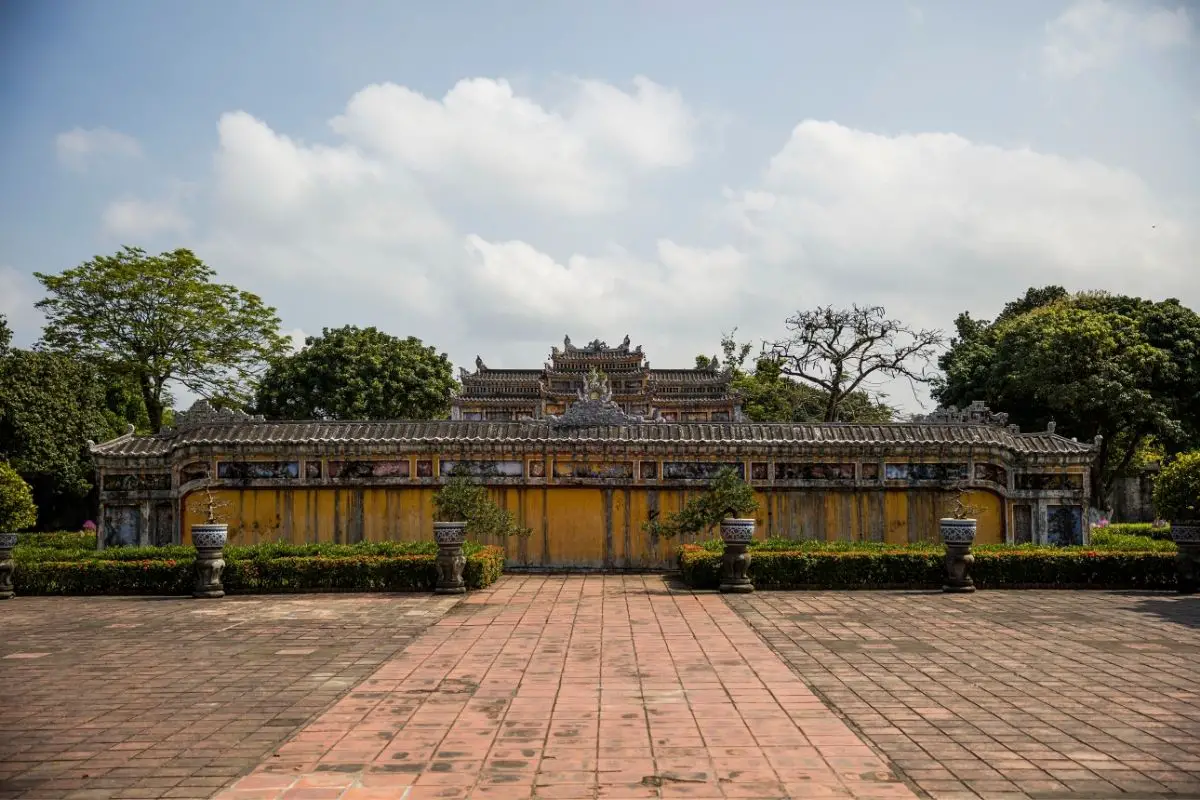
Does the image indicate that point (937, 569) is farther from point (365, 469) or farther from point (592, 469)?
point (365, 469)

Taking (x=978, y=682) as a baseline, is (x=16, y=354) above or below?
above

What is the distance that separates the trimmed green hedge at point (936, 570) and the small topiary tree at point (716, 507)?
2.00 metres

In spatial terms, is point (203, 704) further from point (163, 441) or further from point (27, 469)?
point (27, 469)

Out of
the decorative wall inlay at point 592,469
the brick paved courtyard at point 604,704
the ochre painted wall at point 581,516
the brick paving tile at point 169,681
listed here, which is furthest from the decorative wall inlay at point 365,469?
the brick paved courtyard at point 604,704

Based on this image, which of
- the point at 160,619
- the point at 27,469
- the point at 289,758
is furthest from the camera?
the point at 27,469

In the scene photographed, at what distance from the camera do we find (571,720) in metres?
6.60

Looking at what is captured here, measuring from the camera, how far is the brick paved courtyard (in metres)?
5.30

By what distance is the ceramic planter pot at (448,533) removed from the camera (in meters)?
14.1

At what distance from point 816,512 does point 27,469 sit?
2360 centimetres

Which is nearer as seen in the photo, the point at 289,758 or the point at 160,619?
the point at 289,758

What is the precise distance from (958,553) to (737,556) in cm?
336

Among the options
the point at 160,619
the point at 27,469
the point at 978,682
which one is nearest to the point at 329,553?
the point at 160,619

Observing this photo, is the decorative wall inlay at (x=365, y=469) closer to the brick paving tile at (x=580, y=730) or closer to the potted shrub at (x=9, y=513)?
the potted shrub at (x=9, y=513)

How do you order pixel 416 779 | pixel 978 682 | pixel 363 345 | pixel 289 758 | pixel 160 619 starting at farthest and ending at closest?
pixel 363 345
pixel 160 619
pixel 978 682
pixel 289 758
pixel 416 779
